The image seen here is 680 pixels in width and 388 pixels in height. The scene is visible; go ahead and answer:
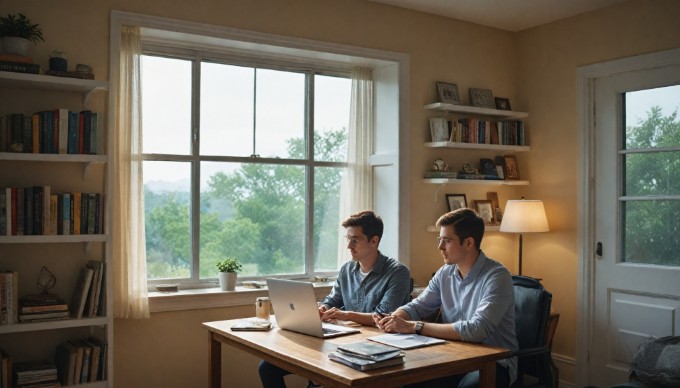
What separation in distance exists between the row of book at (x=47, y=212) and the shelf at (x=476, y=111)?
8.14ft

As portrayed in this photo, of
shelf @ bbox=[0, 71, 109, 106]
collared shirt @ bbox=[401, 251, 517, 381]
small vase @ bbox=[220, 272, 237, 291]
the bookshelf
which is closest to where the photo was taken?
collared shirt @ bbox=[401, 251, 517, 381]

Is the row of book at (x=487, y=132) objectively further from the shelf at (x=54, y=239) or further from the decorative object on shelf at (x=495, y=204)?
the shelf at (x=54, y=239)

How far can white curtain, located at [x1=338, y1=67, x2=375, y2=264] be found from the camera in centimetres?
496

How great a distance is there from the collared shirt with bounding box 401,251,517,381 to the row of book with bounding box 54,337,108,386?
159 centimetres

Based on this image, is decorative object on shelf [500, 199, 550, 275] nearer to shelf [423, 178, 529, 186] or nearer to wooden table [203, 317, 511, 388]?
shelf [423, 178, 529, 186]

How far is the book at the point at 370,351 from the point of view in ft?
8.20

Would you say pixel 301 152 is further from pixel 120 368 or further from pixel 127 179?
pixel 120 368

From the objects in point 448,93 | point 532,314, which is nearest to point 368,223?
point 532,314

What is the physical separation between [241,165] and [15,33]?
1.66 metres

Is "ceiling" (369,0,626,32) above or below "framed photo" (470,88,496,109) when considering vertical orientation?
above

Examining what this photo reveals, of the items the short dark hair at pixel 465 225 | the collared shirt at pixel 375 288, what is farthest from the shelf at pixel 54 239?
the short dark hair at pixel 465 225

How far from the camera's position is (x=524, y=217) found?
4957 millimetres

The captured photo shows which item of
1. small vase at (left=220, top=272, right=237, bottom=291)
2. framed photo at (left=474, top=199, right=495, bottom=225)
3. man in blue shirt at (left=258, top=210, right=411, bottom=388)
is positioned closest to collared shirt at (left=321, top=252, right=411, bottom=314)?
man in blue shirt at (left=258, top=210, right=411, bottom=388)

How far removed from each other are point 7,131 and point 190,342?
5.27 feet
